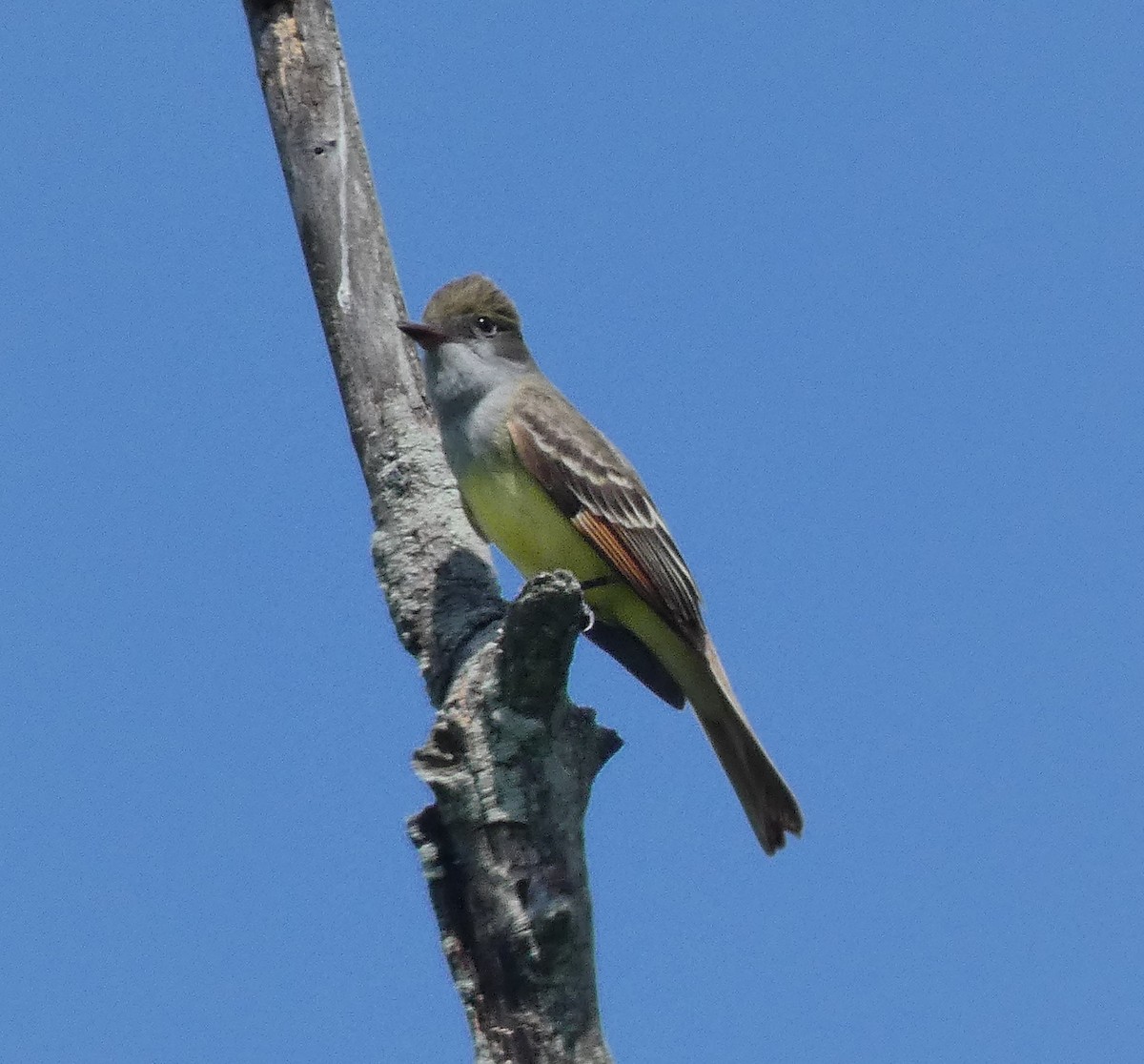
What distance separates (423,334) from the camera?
8.07 m

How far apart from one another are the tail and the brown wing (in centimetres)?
34

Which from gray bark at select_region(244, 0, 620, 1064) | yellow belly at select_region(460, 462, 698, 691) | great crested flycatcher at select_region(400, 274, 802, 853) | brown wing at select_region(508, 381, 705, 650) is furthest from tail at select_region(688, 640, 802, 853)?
gray bark at select_region(244, 0, 620, 1064)

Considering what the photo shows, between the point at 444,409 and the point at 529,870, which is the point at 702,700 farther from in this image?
the point at 529,870

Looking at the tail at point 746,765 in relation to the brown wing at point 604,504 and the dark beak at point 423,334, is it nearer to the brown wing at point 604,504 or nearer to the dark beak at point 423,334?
the brown wing at point 604,504

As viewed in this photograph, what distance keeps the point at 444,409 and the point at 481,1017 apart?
350 cm

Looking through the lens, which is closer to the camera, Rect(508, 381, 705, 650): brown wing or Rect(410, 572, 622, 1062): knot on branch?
Rect(410, 572, 622, 1062): knot on branch

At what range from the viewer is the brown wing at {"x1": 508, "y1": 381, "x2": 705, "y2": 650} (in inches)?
314

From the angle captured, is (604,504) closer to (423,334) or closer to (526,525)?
(526,525)

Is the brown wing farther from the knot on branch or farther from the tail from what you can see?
the knot on branch

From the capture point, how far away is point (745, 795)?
27.2ft

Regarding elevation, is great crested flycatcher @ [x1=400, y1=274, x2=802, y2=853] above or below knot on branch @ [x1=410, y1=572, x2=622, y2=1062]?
above

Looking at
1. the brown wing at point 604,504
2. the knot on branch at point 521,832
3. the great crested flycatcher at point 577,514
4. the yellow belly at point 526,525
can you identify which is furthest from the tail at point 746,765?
the knot on branch at point 521,832

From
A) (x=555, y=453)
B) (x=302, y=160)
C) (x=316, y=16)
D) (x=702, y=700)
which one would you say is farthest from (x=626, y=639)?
(x=316, y=16)

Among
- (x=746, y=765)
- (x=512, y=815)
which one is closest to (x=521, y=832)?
(x=512, y=815)
